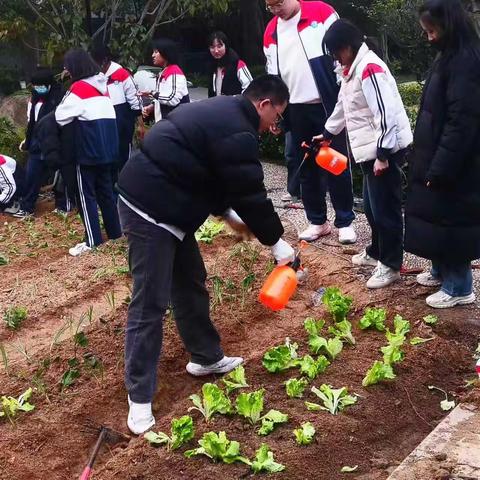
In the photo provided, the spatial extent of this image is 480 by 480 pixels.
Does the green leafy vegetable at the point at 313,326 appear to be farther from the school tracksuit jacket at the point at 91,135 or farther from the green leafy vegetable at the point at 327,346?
the school tracksuit jacket at the point at 91,135

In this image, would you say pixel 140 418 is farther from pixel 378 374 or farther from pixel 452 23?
pixel 452 23

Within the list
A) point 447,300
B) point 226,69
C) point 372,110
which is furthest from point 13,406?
point 226,69

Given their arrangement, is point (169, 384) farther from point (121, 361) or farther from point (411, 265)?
point (411, 265)

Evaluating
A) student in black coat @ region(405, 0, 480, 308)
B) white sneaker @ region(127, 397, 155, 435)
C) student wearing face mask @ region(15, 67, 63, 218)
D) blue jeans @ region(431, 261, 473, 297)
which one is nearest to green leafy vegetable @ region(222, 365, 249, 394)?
white sneaker @ region(127, 397, 155, 435)

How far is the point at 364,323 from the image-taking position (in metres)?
4.49

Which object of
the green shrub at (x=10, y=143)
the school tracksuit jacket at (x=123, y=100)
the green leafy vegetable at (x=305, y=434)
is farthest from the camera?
the green shrub at (x=10, y=143)

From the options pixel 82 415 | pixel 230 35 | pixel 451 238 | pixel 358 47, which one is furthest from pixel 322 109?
pixel 230 35

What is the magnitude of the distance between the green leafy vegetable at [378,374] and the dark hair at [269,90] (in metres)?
1.42

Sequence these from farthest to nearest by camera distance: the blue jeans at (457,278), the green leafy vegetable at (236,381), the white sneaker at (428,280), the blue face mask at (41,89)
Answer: the blue face mask at (41,89) < the white sneaker at (428,280) < the blue jeans at (457,278) < the green leafy vegetable at (236,381)

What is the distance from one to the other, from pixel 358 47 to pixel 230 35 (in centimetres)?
1879

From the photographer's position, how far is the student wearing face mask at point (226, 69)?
8617mm

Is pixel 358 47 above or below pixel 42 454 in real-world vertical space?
above

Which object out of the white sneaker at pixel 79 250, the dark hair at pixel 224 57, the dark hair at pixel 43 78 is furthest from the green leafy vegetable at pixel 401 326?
the dark hair at pixel 43 78

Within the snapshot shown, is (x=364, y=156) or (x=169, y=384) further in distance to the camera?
(x=364, y=156)
